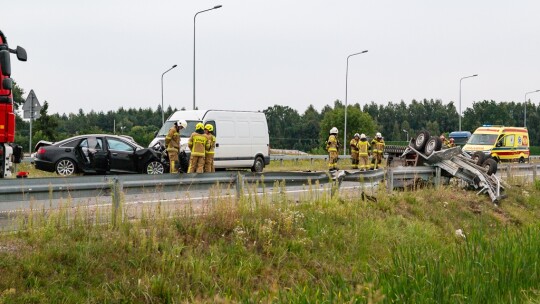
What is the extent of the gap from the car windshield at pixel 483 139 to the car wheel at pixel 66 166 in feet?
70.6

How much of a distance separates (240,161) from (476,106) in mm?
96903

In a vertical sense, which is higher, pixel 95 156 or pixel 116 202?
pixel 95 156

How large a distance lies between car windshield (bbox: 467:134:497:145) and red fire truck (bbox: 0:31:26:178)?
2695 cm

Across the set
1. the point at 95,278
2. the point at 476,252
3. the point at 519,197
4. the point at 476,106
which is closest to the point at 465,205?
the point at 519,197

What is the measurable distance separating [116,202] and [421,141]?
9.32m

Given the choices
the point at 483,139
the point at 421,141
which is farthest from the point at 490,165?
the point at 483,139

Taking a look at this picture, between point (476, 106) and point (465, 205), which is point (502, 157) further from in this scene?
point (476, 106)

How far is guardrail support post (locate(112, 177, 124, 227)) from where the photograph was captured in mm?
8055

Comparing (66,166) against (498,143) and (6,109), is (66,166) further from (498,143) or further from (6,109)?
(498,143)

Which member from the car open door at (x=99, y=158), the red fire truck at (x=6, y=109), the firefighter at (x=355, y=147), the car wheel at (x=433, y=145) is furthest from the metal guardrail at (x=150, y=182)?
the firefighter at (x=355, y=147)

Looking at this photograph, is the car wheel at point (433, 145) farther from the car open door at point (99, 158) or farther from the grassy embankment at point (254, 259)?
the car open door at point (99, 158)

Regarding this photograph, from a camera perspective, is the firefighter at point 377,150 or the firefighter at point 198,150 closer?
the firefighter at point 198,150

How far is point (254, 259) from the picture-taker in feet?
26.3

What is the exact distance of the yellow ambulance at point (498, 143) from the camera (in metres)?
34.1
